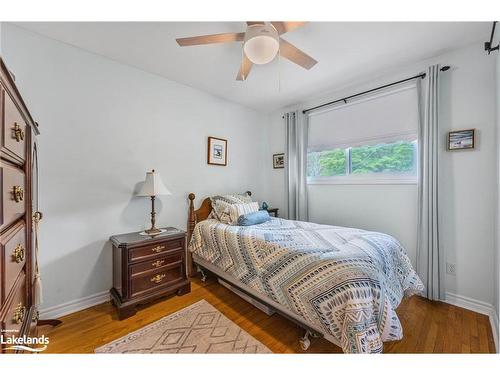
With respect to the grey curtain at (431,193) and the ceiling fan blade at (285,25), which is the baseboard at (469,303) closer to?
the grey curtain at (431,193)

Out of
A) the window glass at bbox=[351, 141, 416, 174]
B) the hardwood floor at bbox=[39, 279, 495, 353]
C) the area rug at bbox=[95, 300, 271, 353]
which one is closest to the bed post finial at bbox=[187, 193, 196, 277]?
the hardwood floor at bbox=[39, 279, 495, 353]

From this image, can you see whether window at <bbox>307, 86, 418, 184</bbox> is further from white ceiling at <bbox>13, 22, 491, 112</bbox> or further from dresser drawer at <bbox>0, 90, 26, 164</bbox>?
dresser drawer at <bbox>0, 90, 26, 164</bbox>

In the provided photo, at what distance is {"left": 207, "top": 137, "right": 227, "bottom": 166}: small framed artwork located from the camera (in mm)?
3002

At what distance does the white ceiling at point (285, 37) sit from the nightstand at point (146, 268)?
5.97ft

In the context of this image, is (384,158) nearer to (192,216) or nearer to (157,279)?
Answer: (192,216)

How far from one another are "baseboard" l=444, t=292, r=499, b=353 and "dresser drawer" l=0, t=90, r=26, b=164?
317 centimetres

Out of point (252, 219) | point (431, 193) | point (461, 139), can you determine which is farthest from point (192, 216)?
point (461, 139)

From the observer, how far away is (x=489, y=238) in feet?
6.18

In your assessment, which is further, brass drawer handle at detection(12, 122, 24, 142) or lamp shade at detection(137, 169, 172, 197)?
lamp shade at detection(137, 169, 172, 197)

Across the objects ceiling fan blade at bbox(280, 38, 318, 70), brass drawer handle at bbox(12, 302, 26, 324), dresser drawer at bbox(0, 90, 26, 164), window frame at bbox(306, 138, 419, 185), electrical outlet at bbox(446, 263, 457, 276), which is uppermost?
ceiling fan blade at bbox(280, 38, 318, 70)

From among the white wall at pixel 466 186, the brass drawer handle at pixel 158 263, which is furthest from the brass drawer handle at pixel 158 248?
the white wall at pixel 466 186

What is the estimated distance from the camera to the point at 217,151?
310 cm

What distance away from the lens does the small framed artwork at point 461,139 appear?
193cm

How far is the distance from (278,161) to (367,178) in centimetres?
145
